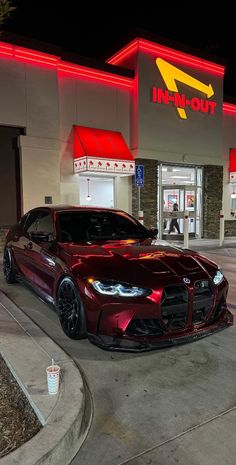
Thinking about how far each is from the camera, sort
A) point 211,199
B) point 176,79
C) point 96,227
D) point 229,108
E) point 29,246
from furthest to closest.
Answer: point 229,108, point 211,199, point 176,79, point 29,246, point 96,227

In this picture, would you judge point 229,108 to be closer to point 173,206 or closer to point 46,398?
point 173,206

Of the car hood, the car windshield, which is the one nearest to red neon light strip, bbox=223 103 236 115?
the car windshield

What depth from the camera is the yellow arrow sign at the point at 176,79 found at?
14.6 metres

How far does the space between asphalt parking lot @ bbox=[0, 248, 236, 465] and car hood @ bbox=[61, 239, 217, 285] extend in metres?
0.89

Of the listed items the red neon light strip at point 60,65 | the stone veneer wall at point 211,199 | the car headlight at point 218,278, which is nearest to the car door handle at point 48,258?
the car headlight at point 218,278

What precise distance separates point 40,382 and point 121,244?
214cm

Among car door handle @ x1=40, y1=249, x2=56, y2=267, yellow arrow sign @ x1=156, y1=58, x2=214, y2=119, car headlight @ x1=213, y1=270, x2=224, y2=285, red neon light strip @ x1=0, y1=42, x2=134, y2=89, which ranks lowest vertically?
car headlight @ x1=213, y1=270, x2=224, y2=285

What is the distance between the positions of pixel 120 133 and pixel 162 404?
41.3ft

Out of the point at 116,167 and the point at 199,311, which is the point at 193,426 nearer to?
the point at 199,311

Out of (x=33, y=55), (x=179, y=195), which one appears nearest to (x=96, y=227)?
(x=33, y=55)

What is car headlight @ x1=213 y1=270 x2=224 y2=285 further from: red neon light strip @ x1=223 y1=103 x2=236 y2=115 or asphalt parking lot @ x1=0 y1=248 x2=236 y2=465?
red neon light strip @ x1=223 y1=103 x2=236 y2=115

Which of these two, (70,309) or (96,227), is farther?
(96,227)

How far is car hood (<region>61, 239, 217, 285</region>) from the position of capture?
3643 millimetres

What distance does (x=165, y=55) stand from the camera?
578 inches
